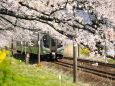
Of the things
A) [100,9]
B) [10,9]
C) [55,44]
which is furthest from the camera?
[55,44]

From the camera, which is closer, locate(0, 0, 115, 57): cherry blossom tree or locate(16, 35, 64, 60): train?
locate(0, 0, 115, 57): cherry blossom tree

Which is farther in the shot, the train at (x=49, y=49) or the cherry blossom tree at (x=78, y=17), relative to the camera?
the train at (x=49, y=49)

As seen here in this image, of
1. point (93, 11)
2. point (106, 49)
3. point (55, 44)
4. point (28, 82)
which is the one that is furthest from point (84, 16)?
point (55, 44)

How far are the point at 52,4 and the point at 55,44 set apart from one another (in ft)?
75.9

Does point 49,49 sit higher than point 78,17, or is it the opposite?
point 78,17

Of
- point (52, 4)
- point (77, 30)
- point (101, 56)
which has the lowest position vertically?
point (101, 56)

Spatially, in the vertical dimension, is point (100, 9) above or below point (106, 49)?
above

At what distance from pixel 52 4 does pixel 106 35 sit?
121 centimetres

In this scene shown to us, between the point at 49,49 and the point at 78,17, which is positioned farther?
the point at 49,49

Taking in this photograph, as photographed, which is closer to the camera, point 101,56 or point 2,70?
point 101,56

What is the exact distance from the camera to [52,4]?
7.62 metres

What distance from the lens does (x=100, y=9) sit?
6996 mm

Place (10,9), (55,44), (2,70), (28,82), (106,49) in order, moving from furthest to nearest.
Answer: (55,44)
(2,70)
(28,82)
(10,9)
(106,49)

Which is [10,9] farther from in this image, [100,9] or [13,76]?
[13,76]
